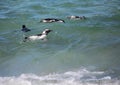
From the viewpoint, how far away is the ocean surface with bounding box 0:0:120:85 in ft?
37.4

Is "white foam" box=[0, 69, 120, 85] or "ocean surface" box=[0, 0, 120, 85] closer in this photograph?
"white foam" box=[0, 69, 120, 85]

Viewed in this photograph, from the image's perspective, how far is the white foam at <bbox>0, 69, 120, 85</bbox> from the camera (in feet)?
35.3

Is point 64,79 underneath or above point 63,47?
underneath

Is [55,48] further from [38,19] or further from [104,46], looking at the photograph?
[38,19]

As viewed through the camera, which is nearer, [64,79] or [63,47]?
[64,79]

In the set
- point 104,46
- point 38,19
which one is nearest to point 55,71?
point 104,46

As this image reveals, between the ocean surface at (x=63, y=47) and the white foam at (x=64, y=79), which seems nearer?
the white foam at (x=64, y=79)

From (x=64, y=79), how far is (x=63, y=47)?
3.10 meters

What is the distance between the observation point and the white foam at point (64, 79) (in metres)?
10.8

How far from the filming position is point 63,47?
14.0 meters

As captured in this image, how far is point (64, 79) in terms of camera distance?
36.3ft

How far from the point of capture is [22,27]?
16297 mm

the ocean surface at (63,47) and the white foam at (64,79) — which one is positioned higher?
the ocean surface at (63,47)

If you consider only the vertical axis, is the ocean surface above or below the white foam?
above
